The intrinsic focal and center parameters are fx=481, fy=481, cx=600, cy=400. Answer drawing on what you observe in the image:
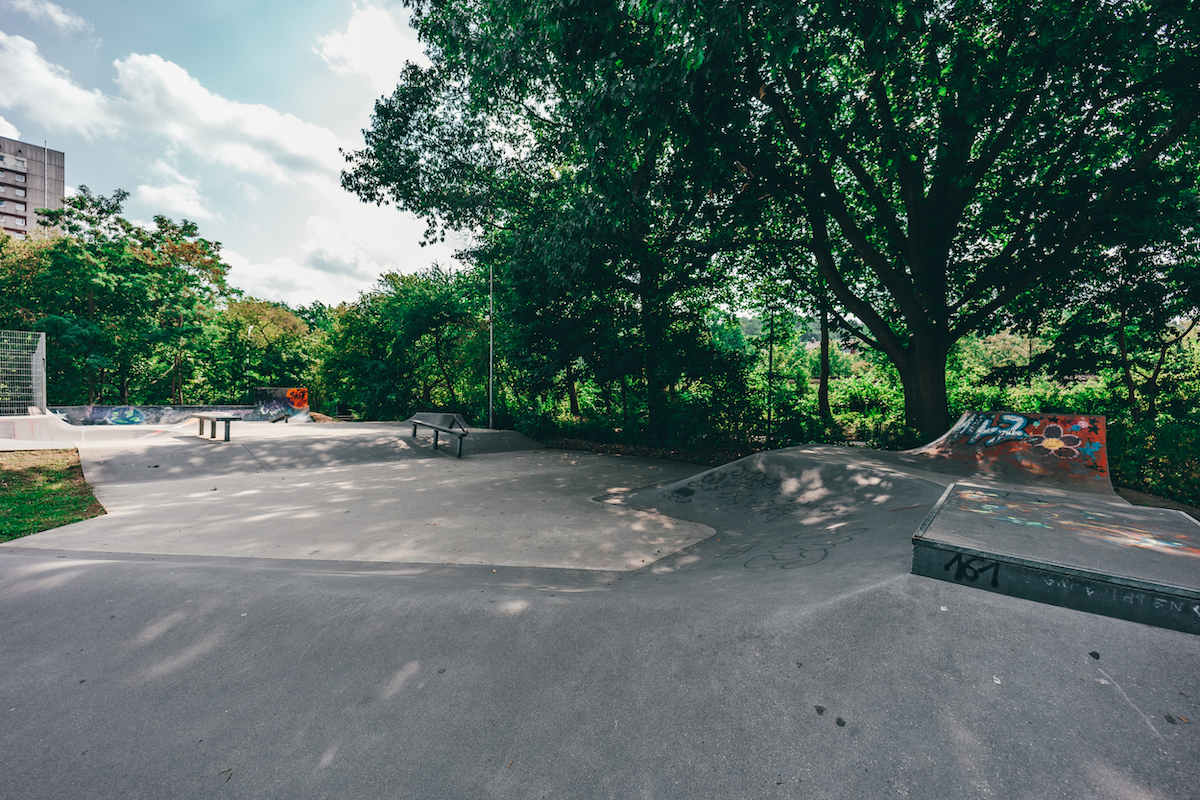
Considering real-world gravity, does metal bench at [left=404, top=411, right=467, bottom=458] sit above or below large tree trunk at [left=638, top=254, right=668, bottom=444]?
below

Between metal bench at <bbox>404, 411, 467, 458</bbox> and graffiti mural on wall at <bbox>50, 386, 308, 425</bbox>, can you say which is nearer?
metal bench at <bbox>404, 411, 467, 458</bbox>

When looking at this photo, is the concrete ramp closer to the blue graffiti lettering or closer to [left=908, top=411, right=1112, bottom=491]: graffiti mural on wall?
[left=908, top=411, right=1112, bottom=491]: graffiti mural on wall

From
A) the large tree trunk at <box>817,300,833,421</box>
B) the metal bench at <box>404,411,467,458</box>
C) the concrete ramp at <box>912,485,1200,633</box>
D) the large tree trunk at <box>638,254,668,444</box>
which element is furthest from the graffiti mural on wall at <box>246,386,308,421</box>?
the concrete ramp at <box>912,485,1200,633</box>

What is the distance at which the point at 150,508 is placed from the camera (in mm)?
6188

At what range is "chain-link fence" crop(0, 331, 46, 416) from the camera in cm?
1170

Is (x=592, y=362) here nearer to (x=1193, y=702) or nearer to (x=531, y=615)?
(x=531, y=615)

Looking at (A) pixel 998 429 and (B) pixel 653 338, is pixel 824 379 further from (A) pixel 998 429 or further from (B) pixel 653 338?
(A) pixel 998 429

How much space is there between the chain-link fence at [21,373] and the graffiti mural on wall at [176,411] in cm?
368

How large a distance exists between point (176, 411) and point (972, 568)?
26264 mm

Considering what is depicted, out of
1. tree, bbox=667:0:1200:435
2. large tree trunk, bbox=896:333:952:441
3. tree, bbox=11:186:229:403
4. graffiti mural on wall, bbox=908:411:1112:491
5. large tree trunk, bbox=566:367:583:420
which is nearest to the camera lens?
tree, bbox=667:0:1200:435

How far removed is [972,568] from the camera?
2.60 m

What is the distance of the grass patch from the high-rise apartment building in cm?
9314

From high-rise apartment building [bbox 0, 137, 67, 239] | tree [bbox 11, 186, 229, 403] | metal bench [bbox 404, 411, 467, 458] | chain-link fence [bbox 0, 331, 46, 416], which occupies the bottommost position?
metal bench [bbox 404, 411, 467, 458]

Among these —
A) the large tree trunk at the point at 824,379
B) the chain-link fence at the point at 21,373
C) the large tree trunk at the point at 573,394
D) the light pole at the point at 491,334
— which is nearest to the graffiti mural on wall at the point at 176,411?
the chain-link fence at the point at 21,373
